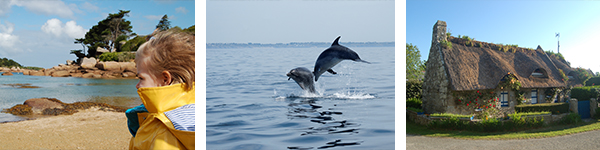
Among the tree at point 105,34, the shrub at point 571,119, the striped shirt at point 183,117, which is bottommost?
the shrub at point 571,119

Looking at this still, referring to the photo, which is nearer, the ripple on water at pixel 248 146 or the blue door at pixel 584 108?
the ripple on water at pixel 248 146

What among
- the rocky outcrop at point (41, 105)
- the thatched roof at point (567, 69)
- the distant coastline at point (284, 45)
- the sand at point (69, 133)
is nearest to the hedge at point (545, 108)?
the thatched roof at point (567, 69)

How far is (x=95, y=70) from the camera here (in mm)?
25219

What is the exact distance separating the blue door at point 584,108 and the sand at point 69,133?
1061cm

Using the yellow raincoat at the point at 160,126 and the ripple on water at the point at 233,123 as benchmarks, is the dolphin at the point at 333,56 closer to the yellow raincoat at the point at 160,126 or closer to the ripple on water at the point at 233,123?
the ripple on water at the point at 233,123

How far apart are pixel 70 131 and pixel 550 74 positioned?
528 inches

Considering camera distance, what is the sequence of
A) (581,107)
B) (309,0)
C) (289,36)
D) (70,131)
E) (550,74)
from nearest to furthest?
(309,0), (289,36), (581,107), (550,74), (70,131)

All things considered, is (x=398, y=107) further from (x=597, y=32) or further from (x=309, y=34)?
(x=597, y=32)

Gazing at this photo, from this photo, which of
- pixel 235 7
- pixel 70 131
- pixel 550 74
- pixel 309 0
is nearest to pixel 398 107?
pixel 309 0

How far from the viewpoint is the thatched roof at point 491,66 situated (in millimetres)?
7668

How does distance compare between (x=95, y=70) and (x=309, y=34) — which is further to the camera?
(x=95, y=70)

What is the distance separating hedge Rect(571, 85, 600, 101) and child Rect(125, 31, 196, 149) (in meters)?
→ 9.16

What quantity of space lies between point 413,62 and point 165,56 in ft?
48.3

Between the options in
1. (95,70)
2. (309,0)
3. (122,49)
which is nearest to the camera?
(309,0)
